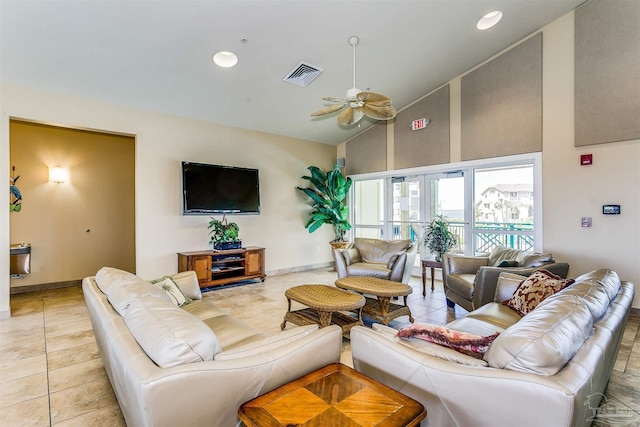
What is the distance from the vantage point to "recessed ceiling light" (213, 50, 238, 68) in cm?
380

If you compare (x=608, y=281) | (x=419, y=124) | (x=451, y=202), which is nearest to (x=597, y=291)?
(x=608, y=281)

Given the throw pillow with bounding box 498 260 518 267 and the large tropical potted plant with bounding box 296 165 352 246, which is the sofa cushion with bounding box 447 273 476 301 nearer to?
the throw pillow with bounding box 498 260 518 267

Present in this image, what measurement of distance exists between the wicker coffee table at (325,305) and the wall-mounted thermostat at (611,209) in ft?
11.2

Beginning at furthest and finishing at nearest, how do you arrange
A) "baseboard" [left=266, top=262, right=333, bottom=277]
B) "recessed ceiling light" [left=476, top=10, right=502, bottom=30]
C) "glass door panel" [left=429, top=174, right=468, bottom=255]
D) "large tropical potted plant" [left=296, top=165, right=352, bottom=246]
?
"large tropical potted plant" [left=296, top=165, right=352, bottom=246] → "baseboard" [left=266, top=262, right=333, bottom=277] → "glass door panel" [left=429, top=174, right=468, bottom=255] → "recessed ceiling light" [left=476, top=10, right=502, bottom=30]

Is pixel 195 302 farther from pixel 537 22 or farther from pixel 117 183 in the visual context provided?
pixel 537 22

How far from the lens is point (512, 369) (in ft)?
3.74

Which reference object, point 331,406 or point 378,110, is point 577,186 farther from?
point 331,406

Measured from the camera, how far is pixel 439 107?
5496 millimetres

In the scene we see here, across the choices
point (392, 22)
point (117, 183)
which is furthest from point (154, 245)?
point (392, 22)

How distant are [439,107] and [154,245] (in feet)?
17.5

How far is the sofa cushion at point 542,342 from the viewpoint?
3.62 ft

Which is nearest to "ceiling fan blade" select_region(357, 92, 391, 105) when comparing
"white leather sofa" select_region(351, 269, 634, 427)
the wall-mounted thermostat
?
"white leather sofa" select_region(351, 269, 634, 427)

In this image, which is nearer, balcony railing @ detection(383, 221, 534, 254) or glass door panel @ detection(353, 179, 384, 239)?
balcony railing @ detection(383, 221, 534, 254)

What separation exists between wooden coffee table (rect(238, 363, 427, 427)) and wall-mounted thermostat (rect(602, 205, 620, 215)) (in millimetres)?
4351
